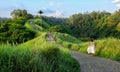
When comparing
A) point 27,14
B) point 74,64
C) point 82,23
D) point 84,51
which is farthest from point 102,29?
point 74,64

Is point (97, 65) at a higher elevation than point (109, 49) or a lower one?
higher

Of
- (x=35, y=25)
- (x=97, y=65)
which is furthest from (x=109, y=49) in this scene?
(x=35, y=25)

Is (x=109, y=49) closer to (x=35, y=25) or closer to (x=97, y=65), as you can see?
(x=97, y=65)

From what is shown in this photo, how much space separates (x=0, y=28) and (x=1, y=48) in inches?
2073

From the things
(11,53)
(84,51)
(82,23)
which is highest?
(11,53)

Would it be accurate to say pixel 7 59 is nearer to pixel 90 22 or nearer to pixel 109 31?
pixel 109 31

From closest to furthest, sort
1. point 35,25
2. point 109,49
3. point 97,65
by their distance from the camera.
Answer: point 97,65 → point 109,49 → point 35,25

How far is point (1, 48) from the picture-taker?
10961mm

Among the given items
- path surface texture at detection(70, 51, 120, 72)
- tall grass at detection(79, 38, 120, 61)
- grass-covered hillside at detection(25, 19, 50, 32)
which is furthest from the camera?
grass-covered hillside at detection(25, 19, 50, 32)

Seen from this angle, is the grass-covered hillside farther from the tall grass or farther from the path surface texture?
the path surface texture

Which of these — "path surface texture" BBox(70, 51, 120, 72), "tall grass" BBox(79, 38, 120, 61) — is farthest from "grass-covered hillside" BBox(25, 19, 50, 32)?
"path surface texture" BBox(70, 51, 120, 72)

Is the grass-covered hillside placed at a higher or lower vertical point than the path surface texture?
lower

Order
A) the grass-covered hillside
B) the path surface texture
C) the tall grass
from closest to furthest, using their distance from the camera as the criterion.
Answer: the path surface texture → the tall grass → the grass-covered hillside

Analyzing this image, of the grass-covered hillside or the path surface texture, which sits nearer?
the path surface texture
